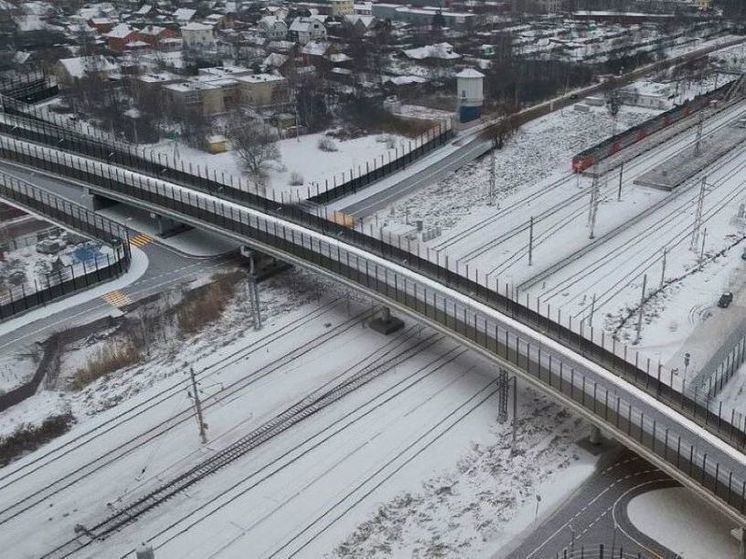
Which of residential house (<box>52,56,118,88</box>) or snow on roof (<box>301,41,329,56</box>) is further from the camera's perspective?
snow on roof (<box>301,41,329,56</box>)

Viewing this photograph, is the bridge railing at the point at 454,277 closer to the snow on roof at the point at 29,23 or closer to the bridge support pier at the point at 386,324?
the bridge support pier at the point at 386,324

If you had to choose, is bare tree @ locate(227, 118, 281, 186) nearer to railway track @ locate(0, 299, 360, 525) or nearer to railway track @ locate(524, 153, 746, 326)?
railway track @ locate(0, 299, 360, 525)

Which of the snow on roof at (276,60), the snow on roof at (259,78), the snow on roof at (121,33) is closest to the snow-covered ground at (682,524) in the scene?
the snow on roof at (259,78)

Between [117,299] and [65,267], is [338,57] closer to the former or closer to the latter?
[65,267]

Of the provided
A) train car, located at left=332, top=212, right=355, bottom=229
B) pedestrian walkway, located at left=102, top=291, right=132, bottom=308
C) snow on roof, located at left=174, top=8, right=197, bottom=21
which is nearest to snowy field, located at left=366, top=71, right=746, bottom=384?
train car, located at left=332, top=212, right=355, bottom=229

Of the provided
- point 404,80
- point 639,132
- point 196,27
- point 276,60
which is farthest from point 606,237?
point 196,27

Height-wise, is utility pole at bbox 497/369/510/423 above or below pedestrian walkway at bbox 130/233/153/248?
below
